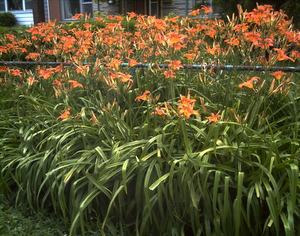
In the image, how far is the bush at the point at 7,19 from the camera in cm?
1495

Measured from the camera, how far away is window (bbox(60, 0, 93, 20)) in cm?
1518

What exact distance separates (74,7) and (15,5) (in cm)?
383

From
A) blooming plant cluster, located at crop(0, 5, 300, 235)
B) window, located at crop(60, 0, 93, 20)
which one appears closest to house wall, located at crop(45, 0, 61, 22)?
window, located at crop(60, 0, 93, 20)

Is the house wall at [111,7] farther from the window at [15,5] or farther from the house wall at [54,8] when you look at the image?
the window at [15,5]

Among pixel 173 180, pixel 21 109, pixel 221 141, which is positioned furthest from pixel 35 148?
pixel 221 141

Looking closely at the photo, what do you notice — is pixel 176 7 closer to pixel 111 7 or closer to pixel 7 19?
pixel 111 7

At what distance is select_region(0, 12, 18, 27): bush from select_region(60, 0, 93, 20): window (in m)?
2.81

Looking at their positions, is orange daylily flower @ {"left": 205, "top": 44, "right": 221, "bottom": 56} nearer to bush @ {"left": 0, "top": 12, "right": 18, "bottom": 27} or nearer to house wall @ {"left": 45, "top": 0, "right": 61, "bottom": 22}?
house wall @ {"left": 45, "top": 0, "right": 61, "bottom": 22}

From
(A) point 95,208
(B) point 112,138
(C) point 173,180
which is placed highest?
(B) point 112,138

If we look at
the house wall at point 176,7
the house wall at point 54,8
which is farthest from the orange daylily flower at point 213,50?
the house wall at point 54,8

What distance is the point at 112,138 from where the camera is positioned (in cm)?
217

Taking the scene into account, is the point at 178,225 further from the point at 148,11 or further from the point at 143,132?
the point at 148,11

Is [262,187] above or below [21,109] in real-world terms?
below

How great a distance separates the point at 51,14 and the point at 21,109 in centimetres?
1411
